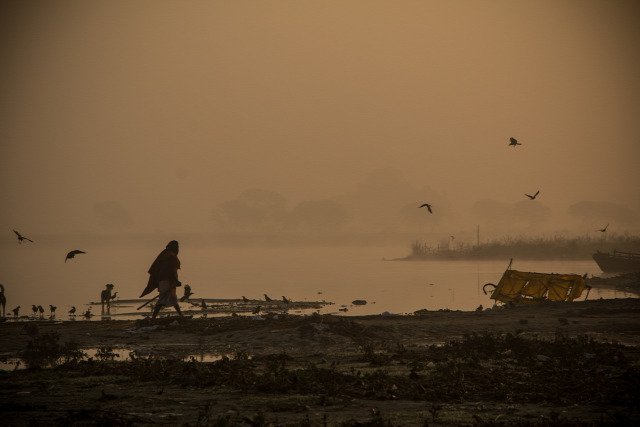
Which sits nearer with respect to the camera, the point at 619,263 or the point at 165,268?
the point at 165,268

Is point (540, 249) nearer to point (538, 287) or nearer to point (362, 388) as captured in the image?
point (538, 287)

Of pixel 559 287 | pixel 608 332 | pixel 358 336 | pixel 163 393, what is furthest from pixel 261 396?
pixel 559 287

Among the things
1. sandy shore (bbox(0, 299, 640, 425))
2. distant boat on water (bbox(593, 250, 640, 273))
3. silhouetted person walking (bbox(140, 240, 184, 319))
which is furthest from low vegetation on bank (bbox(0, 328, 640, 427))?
distant boat on water (bbox(593, 250, 640, 273))

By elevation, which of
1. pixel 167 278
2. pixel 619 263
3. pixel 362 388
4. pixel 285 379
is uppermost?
pixel 619 263

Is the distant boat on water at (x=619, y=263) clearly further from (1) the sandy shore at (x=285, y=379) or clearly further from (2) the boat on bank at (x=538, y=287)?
(1) the sandy shore at (x=285, y=379)

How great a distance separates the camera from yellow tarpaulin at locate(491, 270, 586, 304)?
2403 centimetres

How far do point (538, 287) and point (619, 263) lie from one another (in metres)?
30.2

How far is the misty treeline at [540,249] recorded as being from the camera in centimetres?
8778

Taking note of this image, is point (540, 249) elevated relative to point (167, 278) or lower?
elevated

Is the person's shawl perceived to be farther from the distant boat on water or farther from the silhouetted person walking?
the distant boat on water

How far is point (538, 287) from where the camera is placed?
24.7 meters

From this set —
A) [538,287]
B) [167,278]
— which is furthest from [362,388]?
[538,287]

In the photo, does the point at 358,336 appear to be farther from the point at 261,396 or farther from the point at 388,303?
the point at 388,303

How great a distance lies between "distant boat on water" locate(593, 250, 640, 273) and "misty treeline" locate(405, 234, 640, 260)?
34617 millimetres
